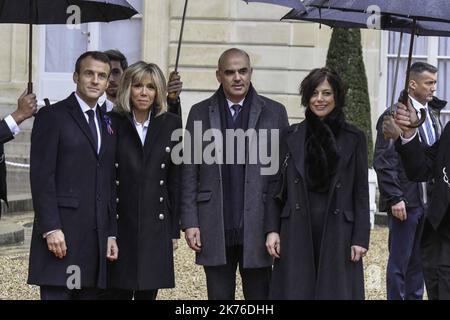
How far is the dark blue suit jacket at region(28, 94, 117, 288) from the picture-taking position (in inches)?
278

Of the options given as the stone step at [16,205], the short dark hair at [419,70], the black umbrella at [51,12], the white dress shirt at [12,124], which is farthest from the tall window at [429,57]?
the white dress shirt at [12,124]

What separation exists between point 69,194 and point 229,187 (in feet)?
3.35

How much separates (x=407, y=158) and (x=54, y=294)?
7.35 ft

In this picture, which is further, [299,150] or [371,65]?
[371,65]

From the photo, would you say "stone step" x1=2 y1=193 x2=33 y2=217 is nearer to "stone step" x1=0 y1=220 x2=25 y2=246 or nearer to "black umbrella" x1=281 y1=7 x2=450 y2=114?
"stone step" x1=0 y1=220 x2=25 y2=246

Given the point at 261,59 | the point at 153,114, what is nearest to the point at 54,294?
the point at 153,114

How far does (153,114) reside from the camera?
24.8 ft

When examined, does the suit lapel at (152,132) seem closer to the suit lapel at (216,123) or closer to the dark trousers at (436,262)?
the suit lapel at (216,123)

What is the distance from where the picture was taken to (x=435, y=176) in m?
7.26

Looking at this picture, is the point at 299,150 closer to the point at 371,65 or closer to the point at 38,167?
the point at 38,167

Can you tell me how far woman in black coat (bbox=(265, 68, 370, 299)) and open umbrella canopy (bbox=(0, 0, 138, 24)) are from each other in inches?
75.7

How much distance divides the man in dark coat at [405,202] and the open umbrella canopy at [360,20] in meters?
0.57

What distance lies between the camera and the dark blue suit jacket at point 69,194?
23.2ft
